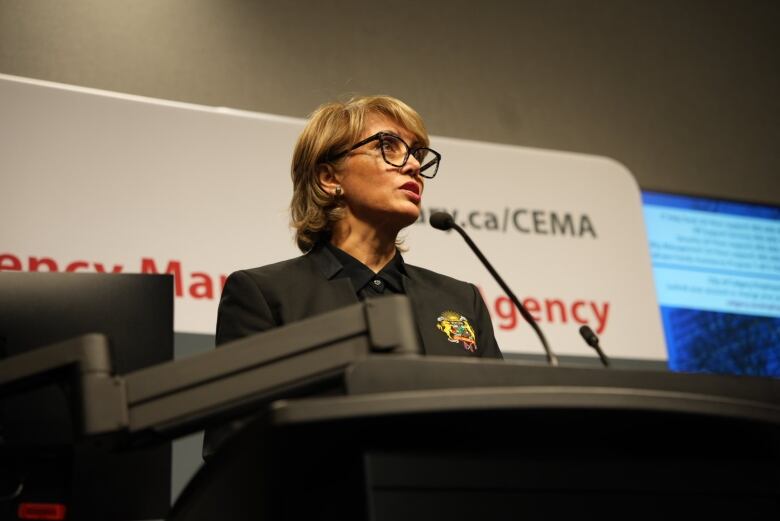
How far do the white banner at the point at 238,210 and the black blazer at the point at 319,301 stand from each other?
2.06 feet

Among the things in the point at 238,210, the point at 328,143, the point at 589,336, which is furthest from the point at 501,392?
the point at 238,210

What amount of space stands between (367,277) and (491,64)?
2.21 meters

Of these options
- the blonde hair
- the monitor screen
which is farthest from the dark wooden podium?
the monitor screen

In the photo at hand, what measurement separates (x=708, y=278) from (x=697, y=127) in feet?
2.93

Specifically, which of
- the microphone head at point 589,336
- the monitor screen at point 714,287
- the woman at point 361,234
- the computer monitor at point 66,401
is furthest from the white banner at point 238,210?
the microphone head at point 589,336

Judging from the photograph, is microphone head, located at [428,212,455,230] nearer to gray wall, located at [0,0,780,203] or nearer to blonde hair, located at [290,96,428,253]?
blonde hair, located at [290,96,428,253]

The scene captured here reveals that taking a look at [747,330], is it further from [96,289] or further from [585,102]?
[96,289]

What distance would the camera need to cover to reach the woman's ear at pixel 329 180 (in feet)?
7.14

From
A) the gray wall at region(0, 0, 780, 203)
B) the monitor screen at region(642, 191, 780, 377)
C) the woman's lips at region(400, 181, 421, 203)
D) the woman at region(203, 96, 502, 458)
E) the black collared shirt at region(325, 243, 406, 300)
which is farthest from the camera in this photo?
the monitor screen at region(642, 191, 780, 377)

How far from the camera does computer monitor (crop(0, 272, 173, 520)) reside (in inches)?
54.8

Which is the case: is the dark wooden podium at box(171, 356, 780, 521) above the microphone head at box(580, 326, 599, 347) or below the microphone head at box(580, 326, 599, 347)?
below

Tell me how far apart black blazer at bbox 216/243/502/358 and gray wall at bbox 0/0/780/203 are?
1.59 m

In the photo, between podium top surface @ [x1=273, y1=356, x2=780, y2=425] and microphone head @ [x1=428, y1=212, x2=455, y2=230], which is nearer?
podium top surface @ [x1=273, y1=356, x2=780, y2=425]

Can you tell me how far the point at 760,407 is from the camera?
2.78 feet
